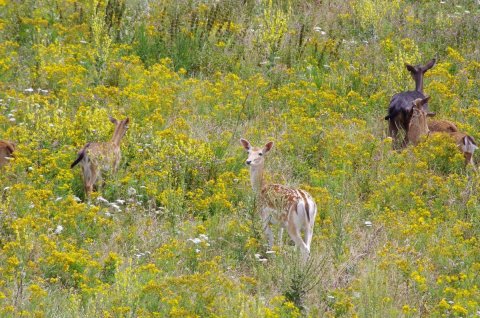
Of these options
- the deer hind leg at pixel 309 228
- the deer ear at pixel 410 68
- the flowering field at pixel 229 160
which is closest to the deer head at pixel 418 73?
the deer ear at pixel 410 68

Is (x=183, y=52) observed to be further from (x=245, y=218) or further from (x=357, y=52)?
(x=245, y=218)

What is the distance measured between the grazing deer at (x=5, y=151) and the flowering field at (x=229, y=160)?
0.21 m

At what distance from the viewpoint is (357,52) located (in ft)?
54.9

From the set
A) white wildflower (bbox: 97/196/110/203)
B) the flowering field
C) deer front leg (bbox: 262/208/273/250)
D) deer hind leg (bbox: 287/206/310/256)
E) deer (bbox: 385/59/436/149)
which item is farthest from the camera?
deer (bbox: 385/59/436/149)

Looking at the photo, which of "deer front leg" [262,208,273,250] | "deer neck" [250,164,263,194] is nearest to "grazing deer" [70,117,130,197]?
"deer neck" [250,164,263,194]

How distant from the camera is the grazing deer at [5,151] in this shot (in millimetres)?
12180

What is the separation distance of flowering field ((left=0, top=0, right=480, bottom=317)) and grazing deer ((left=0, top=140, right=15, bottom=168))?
0.69 feet

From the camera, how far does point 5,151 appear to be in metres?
12.3

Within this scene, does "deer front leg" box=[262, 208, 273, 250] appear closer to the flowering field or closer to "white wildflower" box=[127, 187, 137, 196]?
the flowering field

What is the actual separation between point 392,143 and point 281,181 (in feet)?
7.20

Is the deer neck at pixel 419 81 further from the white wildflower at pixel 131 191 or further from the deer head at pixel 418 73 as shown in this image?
the white wildflower at pixel 131 191

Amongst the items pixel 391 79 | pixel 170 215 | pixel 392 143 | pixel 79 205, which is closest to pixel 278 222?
pixel 170 215

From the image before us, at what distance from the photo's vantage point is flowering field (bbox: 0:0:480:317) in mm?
9898

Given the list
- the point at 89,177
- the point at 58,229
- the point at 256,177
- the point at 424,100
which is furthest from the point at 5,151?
the point at 424,100
